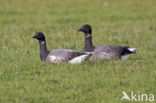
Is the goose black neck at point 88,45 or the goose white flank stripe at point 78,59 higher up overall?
the goose black neck at point 88,45

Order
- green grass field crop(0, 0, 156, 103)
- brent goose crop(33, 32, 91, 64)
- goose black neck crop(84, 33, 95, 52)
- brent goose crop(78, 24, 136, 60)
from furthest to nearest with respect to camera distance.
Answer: goose black neck crop(84, 33, 95, 52), brent goose crop(78, 24, 136, 60), brent goose crop(33, 32, 91, 64), green grass field crop(0, 0, 156, 103)

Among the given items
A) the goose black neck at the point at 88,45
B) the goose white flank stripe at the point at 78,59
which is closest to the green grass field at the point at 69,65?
the goose white flank stripe at the point at 78,59

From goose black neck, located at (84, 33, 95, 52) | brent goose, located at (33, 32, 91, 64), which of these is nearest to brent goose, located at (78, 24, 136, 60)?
goose black neck, located at (84, 33, 95, 52)

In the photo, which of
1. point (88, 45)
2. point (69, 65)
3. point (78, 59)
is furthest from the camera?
point (88, 45)

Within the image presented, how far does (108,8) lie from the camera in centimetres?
2578

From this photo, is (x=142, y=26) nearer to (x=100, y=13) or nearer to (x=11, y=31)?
(x=100, y=13)

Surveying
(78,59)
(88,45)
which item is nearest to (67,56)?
(78,59)

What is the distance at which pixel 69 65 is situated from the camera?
10.8 meters

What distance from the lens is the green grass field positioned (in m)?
8.70

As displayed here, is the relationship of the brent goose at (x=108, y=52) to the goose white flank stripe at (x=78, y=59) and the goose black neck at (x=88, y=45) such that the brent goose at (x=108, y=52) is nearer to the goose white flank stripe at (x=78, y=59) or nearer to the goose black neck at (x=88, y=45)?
the goose black neck at (x=88, y=45)

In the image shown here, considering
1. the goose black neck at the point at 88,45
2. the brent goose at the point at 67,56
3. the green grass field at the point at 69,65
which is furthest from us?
the goose black neck at the point at 88,45

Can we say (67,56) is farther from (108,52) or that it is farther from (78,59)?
(108,52)

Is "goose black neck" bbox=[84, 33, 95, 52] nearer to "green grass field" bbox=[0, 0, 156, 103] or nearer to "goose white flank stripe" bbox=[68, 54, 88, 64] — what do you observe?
"green grass field" bbox=[0, 0, 156, 103]

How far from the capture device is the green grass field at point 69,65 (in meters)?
8.70
